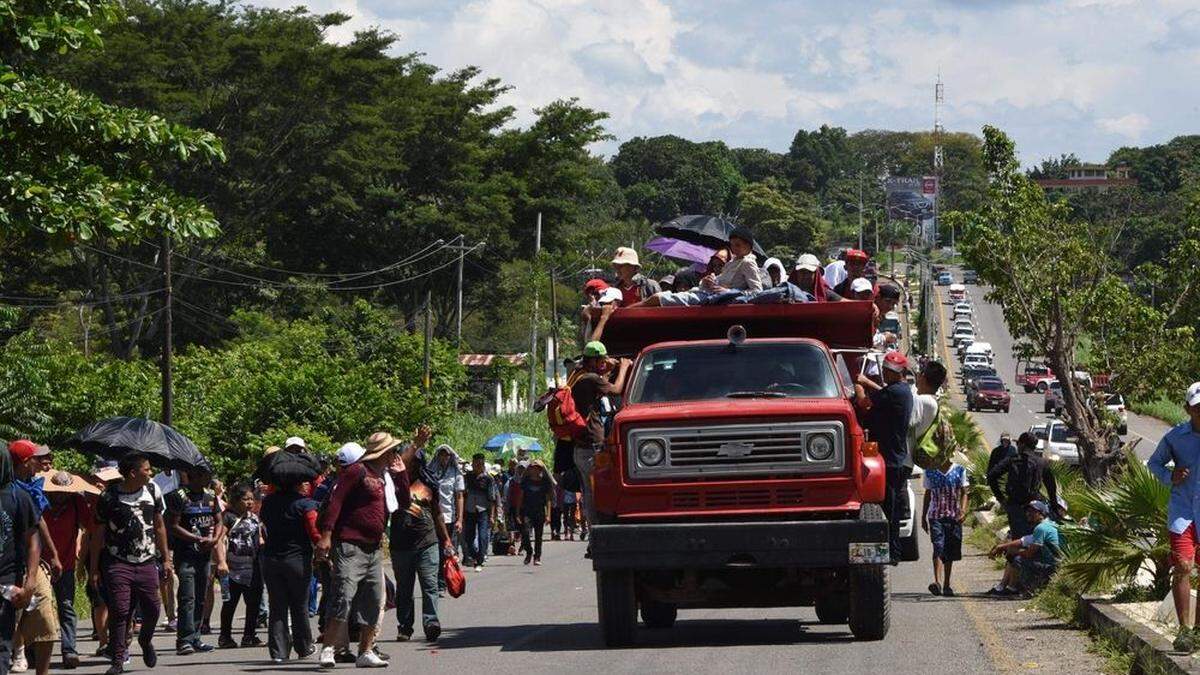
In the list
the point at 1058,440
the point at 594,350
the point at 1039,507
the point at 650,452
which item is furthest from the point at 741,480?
the point at 1058,440

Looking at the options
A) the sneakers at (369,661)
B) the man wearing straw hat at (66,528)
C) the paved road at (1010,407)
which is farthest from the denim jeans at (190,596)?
the paved road at (1010,407)

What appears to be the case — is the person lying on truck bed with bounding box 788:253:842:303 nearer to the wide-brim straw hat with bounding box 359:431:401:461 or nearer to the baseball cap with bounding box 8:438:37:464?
the wide-brim straw hat with bounding box 359:431:401:461

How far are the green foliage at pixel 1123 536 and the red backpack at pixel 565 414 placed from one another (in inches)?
174

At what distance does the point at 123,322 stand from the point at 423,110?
12702mm

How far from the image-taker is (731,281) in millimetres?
15008

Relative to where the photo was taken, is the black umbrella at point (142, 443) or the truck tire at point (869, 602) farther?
the black umbrella at point (142, 443)

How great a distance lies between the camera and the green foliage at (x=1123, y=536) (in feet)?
48.9

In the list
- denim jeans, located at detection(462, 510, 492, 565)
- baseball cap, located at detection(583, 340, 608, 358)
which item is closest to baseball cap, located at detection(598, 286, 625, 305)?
baseball cap, located at detection(583, 340, 608, 358)

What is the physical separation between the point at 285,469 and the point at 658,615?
363 cm

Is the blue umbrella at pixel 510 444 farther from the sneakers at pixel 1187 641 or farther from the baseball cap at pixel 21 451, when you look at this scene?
the sneakers at pixel 1187 641

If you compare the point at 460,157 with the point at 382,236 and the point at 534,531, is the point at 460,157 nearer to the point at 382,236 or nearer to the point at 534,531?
the point at 382,236

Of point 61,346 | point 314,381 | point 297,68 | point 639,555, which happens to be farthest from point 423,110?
point 639,555

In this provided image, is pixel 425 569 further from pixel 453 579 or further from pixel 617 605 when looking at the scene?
pixel 617 605

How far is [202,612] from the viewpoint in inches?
673
